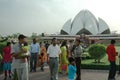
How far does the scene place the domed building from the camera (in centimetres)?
6103

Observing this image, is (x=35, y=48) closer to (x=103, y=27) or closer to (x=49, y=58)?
(x=49, y=58)

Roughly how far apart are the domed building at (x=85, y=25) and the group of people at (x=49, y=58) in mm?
46350

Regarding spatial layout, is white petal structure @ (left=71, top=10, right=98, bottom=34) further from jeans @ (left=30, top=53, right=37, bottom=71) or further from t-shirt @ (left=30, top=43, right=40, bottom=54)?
t-shirt @ (left=30, top=43, right=40, bottom=54)

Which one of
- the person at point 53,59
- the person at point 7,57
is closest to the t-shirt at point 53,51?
the person at point 53,59

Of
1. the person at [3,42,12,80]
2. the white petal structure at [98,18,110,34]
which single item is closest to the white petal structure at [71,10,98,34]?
the white petal structure at [98,18,110,34]

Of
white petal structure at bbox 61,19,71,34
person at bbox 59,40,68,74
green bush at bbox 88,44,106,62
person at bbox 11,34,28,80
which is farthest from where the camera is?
white petal structure at bbox 61,19,71,34

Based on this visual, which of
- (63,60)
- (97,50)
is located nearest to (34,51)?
(63,60)

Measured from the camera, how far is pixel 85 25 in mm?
61250

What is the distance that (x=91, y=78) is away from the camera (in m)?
11.4

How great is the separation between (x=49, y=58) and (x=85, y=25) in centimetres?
5111

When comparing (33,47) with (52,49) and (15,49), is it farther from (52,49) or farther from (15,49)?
(15,49)

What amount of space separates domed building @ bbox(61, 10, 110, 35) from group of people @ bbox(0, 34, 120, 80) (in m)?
46.4

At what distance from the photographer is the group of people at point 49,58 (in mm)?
7547

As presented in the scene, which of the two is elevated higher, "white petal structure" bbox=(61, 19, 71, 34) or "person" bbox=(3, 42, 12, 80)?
"white petal structure" bbox=(61, 19, 71, 34)
